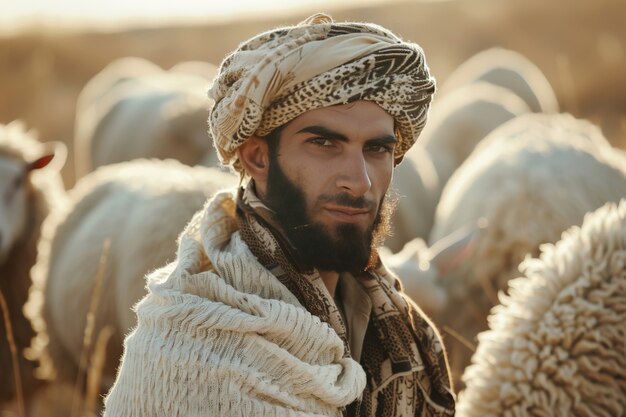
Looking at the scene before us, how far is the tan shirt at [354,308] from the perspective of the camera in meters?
2.73

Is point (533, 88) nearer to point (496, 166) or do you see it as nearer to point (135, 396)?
point (496, 166)

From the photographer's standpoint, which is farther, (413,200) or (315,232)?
(413,200)

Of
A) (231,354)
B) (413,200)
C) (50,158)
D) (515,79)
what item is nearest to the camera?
(231,354)

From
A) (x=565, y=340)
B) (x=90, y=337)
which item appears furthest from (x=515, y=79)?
(x=565, y=340)

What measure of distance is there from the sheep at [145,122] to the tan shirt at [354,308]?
3.85 metres

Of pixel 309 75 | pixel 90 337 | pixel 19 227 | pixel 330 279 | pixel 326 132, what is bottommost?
pixel 90 337

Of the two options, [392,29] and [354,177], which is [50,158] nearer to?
[354,177]

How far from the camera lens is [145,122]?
843cm

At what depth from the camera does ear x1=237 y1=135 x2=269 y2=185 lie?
102 inches

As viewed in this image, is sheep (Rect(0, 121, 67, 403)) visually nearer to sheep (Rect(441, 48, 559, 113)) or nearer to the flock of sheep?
the flock of sheep

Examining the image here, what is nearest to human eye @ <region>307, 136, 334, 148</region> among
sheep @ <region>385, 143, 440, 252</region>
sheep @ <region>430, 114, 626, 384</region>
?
sheep @ <region>430, 114, 626, 384</region>

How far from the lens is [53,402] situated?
6246 mm

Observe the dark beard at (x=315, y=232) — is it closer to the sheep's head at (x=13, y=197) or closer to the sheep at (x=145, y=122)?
the sheep's head at (x=13, y=197)

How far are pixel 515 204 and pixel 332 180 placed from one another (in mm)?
2580
